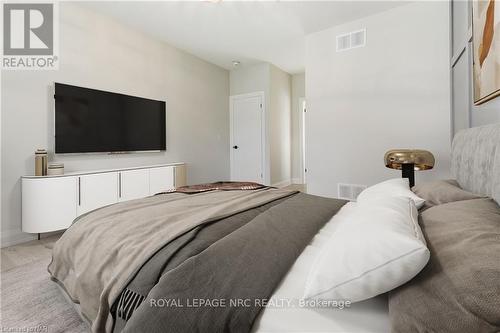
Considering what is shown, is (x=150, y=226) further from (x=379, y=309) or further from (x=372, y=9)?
(x=372, y=9)

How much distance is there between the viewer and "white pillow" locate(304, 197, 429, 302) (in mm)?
624

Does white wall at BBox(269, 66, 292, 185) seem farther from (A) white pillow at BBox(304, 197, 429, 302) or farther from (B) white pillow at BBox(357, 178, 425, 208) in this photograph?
(A) white pillow at BBox(304, 197, 429, 302)

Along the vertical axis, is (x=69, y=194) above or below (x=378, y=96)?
below

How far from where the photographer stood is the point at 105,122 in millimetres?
3367

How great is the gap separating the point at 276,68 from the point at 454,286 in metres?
5.49

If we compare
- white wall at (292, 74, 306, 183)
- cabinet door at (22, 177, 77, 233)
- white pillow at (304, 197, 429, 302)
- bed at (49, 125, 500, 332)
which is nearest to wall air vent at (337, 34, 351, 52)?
white wall at (292, 74, 306, 183)

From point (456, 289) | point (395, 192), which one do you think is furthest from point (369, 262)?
point (395, 192)

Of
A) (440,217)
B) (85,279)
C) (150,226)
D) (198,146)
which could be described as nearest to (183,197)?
(150,226)

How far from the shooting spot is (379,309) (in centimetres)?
70

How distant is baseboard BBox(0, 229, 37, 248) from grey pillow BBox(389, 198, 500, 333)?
3.47 m

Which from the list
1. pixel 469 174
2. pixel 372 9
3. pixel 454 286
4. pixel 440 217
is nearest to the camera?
pixel 454 286

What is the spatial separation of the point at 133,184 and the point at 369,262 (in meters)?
3.28

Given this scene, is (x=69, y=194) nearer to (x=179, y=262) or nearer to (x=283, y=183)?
(x=179, y=262)

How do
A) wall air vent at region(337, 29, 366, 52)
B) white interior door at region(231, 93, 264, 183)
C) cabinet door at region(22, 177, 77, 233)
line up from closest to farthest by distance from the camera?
cabinet door at region(22, 177, 77, 233) → wall air vent at region(337, 29, 366, 52) → white interior door at region(231, 93, 264, 183)
